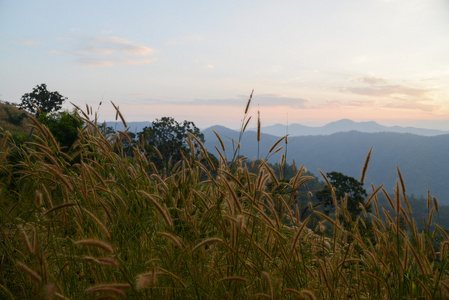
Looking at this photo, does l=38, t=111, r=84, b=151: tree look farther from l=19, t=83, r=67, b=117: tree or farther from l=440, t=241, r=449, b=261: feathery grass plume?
l=19, t=83, r=67, b=117: tree

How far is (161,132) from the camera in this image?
3072 cm

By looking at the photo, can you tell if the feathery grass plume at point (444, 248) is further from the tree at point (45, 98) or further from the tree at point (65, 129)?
the tree at point (45, 98)

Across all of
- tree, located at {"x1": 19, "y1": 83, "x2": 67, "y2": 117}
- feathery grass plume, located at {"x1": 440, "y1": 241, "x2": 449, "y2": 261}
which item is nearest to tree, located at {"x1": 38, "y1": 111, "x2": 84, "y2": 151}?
feathery grass plume, located at {"x1": 440, "y1": 241, "x2": 449, "y2": 261}

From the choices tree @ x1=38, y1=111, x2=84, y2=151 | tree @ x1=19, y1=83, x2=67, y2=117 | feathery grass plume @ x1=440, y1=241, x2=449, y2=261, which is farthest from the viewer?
tree @ x1=19, y1=83, x2=67, y2=117

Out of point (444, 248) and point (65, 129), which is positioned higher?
point (65, 129)

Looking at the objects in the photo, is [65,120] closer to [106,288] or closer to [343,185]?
[106,288]

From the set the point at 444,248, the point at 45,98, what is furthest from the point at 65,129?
the point at 45,98

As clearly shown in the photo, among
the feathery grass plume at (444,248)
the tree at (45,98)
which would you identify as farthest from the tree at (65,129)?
the tree at (45,98)

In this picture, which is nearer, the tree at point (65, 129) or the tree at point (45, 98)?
the tree at point (65, 129)

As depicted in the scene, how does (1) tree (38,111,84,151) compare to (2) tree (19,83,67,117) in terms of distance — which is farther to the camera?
(2) tree (19,83,67,117)

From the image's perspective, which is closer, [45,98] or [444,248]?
[444,248]

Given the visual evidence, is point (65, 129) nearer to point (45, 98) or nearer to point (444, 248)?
point (444, 248)

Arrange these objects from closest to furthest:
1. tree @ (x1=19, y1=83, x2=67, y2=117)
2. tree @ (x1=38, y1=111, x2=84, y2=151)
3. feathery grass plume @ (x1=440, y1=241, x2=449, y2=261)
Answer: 1. feathery grass plume @ (x1=440, y1=241, x2=449, y2=261)
2. tree @ (x1=38, y1=111, x2=84, y2=151)
3. tree @ (x1=19, y1=83, x2=67, y2=117)

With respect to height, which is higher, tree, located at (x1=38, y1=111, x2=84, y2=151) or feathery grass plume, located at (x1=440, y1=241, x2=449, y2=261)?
tree, located at (x1=38, y1=111, x2=84, y2=151)
